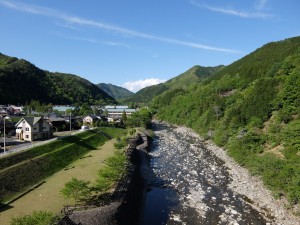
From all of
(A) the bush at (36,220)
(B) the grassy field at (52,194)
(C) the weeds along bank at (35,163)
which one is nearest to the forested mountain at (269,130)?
(B) the grassy field at (52,194)

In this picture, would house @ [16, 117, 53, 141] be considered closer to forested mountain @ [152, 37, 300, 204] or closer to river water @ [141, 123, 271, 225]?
river water @ [141, 123, 271, 225]

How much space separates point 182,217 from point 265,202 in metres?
8.78

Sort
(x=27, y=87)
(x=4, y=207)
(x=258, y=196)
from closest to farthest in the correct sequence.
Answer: (x=4, y=207), (x=258, y=196), (x=27, y=87)

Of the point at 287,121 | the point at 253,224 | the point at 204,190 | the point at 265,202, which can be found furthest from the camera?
the point at 287,121

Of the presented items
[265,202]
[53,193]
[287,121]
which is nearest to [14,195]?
[53,193]

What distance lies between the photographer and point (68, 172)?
3403 cm

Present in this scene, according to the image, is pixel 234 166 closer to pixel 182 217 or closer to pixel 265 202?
pixel 265 202

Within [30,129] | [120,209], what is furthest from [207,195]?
[30,129]

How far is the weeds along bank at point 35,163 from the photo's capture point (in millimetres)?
26909

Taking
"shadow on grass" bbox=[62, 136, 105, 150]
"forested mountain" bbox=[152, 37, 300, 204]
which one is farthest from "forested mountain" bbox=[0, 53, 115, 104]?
"forested mountain" bbox=[152, 37, 300, 204]

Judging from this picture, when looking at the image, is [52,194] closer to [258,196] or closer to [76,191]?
[76,191]

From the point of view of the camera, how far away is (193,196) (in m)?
30.0

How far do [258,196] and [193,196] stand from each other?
654 cm

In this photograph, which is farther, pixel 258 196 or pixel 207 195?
pixel 207 195
